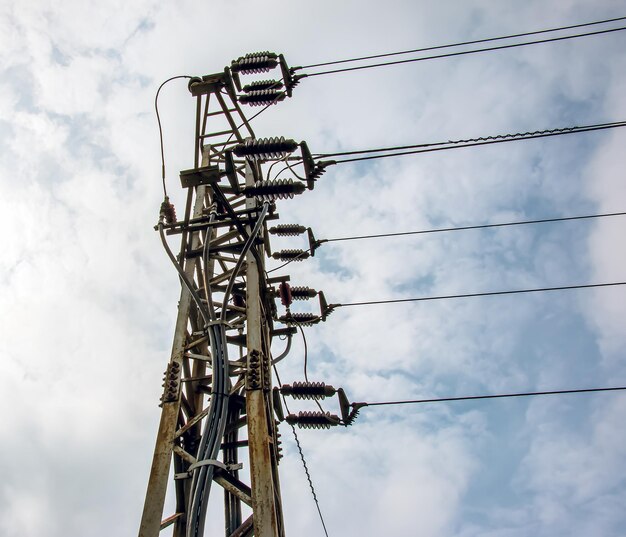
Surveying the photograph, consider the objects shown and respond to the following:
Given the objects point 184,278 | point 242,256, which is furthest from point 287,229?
point 184,278

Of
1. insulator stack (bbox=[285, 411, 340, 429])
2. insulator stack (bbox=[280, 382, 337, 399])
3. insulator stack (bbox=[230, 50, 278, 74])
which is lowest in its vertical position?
insulator stack (bbox=[285, 411, 340, 429])

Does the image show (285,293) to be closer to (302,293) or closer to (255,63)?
(302,293)

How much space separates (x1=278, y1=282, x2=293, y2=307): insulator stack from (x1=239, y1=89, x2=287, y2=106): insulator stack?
2.94 meters

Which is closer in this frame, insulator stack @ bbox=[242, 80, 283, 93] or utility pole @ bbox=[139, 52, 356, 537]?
utility pole @ bbox=[139, 52, 356, 537]

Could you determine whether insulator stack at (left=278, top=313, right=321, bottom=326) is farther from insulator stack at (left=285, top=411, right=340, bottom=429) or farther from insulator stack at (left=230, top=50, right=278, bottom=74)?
insulator stack at (left=230, top=50, right=278, bottom=74)

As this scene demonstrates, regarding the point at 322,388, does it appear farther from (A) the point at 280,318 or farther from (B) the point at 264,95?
(B) the point at 264,95

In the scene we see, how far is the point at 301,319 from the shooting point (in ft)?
25.0

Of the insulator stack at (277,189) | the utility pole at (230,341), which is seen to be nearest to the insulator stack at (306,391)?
the utility pole at (230,341)

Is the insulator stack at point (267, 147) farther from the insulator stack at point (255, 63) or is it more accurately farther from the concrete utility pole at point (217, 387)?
the insulator stack at point (255, 63)

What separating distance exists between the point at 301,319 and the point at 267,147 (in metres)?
2.60

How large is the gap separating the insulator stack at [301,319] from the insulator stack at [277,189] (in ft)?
6.67

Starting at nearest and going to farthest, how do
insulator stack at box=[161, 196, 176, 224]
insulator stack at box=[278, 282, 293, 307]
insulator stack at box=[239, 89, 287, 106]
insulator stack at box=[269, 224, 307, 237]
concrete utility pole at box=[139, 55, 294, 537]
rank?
concrete utility pole at box=[139, 55, 294, 537] < insulator stack at box=[161, 196, 176, 224] < insulator stack at box=[278, 282, 293, 307] < insulator stack at box=[239, 89, 287, 106] < insulator stack at box=[269, 224, 307, 237]

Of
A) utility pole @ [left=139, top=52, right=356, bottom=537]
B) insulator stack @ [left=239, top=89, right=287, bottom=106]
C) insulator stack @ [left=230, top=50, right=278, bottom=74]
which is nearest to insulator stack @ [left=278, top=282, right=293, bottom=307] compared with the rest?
utility pole @ [left=139, top=52, right=356, bottom=537]

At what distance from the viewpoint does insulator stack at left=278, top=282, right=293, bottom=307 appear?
24.2ft
